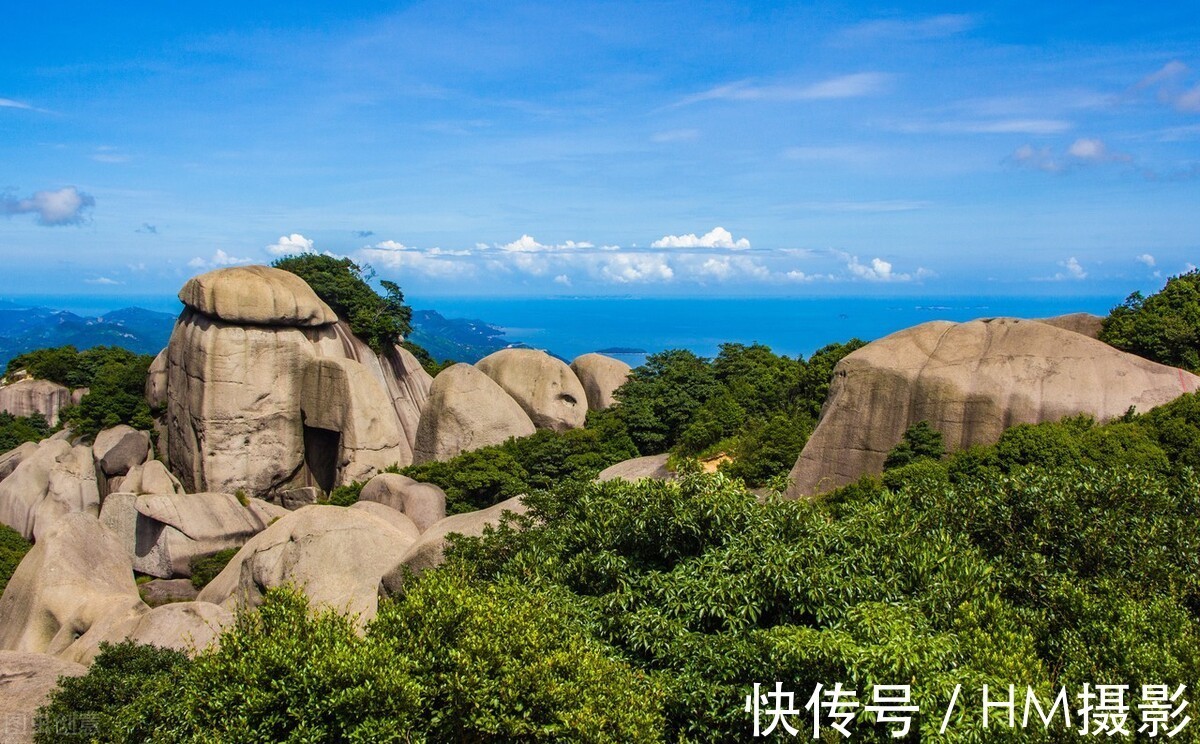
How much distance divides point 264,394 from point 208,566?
8305 mm

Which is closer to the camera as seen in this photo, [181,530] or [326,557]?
[326,557]

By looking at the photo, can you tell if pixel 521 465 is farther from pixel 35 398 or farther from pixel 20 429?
pixel 35 398

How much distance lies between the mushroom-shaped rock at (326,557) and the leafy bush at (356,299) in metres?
17.7

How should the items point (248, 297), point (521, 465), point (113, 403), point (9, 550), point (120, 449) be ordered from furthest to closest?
1. point (113, 403)
2. point (120, 449)
3. point (248, 297)
4. point (521, 465)
5. point (9, 550)

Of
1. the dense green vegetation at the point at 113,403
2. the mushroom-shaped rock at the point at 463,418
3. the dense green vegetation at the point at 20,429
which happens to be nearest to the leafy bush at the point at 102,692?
the mushroom-shaped rock at the point at 463,418

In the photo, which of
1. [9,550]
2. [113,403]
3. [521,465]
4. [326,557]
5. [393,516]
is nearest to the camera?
[326,557]

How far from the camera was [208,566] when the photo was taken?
81.9 feet

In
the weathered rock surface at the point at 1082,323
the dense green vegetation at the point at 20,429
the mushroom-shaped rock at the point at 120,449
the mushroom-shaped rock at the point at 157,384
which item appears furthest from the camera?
the dense green vegetation at the point at 20,429

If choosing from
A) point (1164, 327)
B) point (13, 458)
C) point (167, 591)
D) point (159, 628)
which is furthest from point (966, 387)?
point (13, 458)

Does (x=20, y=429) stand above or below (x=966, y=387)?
below

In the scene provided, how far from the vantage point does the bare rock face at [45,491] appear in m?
28.0

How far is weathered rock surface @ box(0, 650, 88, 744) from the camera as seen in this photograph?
1288 cm

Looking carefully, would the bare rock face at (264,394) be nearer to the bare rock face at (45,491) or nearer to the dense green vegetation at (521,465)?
the bare rock face at (45,491)

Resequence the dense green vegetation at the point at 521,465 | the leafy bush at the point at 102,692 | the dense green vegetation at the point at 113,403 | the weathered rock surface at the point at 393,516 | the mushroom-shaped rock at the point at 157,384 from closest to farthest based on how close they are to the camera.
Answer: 1. the leafy bush at the point at 102,692
2. the weathered rock surface at the point at 393,516
3. the dense green vegetation at the point at 521,465
4. the dense green vegetation at the point at 113,403
5. the mushroom-shaped rock at the point at 157,384
